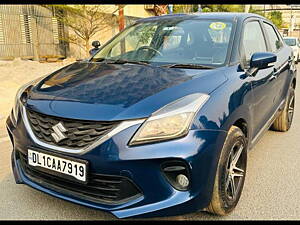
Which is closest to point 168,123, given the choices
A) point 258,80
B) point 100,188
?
point 100,188

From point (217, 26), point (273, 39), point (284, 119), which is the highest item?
point (217, 26)

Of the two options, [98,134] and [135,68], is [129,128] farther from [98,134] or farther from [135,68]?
[135,68]

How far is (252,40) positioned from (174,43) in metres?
0.85

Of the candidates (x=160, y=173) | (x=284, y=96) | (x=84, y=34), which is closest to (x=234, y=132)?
(x=160, y=173)

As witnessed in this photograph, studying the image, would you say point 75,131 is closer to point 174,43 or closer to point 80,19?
point 174,43

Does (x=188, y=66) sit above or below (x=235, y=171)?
above

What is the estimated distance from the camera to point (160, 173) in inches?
72.2

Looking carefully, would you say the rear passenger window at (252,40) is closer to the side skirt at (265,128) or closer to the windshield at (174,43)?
the windshield at (174,43)

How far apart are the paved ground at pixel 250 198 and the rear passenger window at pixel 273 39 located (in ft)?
4.47

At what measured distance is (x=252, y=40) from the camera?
10.4ft

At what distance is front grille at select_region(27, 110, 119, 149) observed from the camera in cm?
187

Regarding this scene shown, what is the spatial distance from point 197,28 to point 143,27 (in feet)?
2.32

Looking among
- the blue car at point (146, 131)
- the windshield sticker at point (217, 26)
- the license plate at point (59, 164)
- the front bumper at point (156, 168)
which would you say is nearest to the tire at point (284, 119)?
the blue car at point (146, 131)

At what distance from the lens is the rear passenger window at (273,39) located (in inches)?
149
